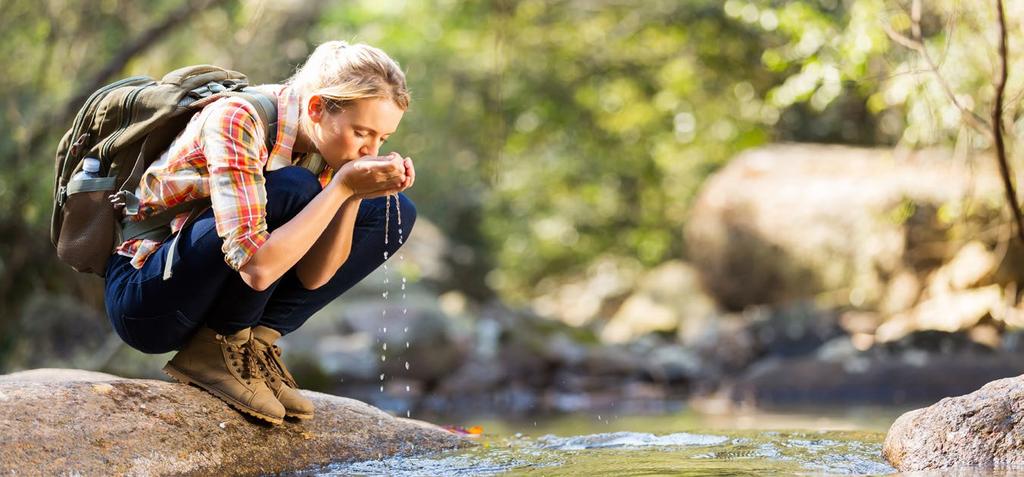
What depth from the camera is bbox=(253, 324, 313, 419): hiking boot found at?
3.39 metres

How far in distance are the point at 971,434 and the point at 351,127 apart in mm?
1839

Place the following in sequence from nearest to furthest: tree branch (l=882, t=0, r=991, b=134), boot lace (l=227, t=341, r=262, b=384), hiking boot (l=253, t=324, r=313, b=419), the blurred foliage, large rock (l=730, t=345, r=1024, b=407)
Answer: boot lace (l=227, t=341, r=262, b=384)
hiking boot (l=253, t=324, r=313, b=419)
tree branch (l=882, t=0, r=991, b=134)
large rock (l=730, t=345, r=1024, b=407)
the blurred foliage

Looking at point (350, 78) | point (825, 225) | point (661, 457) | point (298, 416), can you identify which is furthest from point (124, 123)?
point (825, 225)

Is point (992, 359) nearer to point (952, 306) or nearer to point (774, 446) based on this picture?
point (952, 306)

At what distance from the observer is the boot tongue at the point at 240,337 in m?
3.26

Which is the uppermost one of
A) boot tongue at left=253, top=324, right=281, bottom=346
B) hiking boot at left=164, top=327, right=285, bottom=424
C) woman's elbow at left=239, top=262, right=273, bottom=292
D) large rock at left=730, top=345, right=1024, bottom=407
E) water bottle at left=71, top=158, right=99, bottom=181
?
large rock at left=730, top=345, right=1024, bottom=407

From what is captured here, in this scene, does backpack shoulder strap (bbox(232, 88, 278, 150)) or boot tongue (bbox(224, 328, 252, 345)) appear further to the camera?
boot tongue (bbox(224, 328, 252, 345))

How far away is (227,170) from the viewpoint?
2.85 m

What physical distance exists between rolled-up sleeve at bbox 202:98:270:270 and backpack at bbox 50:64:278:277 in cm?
13

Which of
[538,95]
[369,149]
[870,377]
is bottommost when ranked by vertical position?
[369,149]

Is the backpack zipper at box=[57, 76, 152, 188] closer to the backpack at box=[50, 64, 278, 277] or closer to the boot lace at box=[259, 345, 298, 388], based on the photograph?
the backpack at box=[50, 64, 278, 277]

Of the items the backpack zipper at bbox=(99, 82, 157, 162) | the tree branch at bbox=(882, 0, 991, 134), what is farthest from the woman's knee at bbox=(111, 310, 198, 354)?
the tree branch at bbox=(882, 0, 991, 134)

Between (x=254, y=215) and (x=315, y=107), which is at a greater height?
(x=315, y=107)

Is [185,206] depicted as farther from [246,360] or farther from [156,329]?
[246,360]
